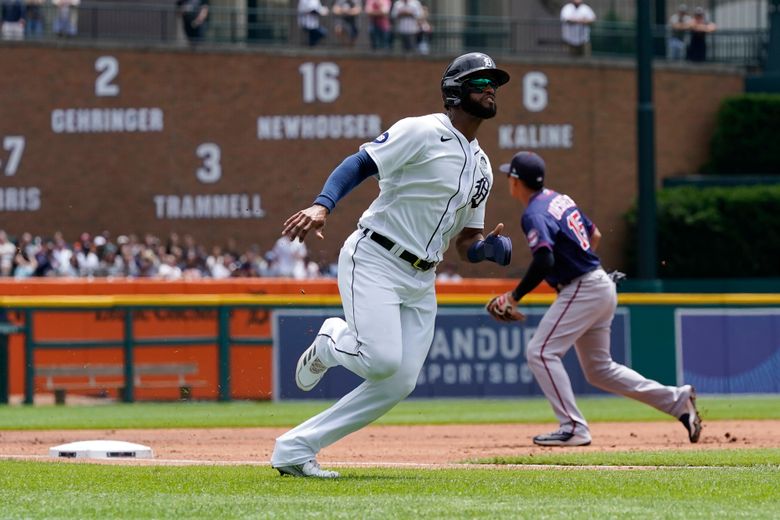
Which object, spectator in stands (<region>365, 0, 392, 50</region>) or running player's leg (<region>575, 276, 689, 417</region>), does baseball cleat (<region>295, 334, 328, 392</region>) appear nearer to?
running player's leg (<region>575, 276, 689, 417</region>)

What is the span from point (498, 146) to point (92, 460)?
20913 mm

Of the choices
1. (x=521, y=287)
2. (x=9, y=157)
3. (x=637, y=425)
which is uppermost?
(x=9, y=157)

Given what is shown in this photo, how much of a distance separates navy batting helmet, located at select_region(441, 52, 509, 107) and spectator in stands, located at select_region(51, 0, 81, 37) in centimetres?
2142

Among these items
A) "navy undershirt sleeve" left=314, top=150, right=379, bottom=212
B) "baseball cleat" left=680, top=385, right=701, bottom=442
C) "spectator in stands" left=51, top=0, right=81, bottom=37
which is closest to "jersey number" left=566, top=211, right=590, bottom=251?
"baseball cleat" left=680, top=385, right=701, bottom=442

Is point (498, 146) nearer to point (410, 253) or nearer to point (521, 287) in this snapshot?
point (521, 287)

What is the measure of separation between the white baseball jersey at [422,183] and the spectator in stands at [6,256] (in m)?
16.2

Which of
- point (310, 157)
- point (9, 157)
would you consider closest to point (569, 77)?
point (310, 157)

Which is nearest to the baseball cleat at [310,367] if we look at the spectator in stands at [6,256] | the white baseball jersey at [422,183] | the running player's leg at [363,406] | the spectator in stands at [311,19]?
the running player's leg at [363,406]

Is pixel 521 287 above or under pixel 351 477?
above

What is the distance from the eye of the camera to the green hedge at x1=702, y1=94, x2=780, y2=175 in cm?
3019

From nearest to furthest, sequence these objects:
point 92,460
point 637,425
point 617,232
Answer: point 92,460 < point 637,425 < point 617,232

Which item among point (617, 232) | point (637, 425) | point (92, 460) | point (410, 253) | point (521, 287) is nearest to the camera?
point (410, 253)

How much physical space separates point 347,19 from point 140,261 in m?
7.72

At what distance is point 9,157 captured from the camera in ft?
91.5
